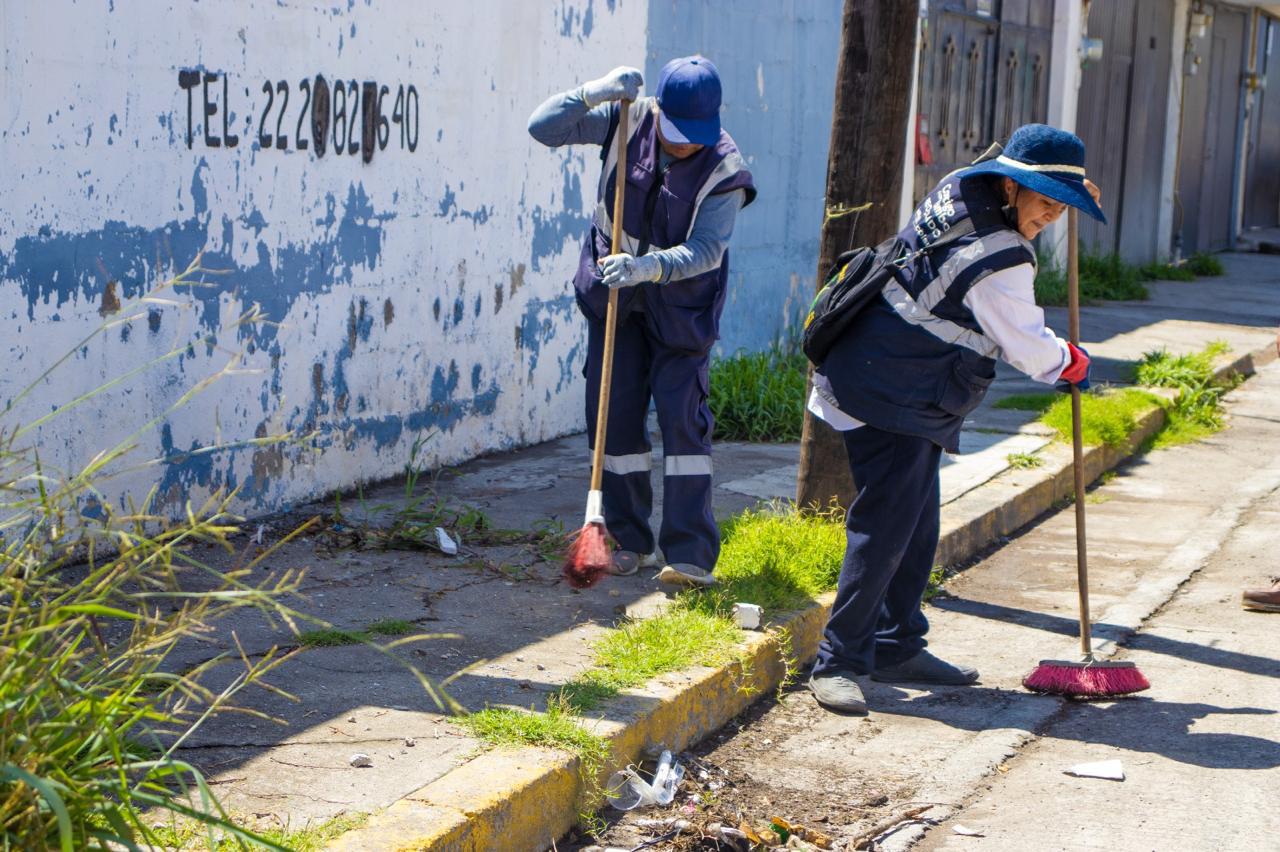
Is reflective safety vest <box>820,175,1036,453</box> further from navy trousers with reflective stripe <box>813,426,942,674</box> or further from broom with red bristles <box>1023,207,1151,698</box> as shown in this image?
broom with red bristles <box>1023,207,1151,698</box>

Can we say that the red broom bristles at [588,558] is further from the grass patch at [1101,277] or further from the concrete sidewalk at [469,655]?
the grass patch at [1101,277]

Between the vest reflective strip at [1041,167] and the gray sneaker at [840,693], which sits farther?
the gray sneaker at [840,693]

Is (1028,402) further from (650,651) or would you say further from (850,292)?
(650,651)

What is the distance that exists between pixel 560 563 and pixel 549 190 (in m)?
2.64

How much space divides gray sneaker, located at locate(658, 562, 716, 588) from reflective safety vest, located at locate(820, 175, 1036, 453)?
35.0 inches

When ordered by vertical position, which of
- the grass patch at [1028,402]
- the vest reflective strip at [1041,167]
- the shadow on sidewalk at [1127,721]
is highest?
the vest reflective strip at [1041,167]

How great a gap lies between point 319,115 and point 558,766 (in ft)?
10.8

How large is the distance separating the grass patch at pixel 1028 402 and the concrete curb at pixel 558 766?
3.09 meters

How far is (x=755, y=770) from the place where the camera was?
4.35m

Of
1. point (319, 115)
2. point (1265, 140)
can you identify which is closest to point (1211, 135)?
point (1265, 140)

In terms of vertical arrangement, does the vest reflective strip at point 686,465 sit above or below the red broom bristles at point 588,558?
above

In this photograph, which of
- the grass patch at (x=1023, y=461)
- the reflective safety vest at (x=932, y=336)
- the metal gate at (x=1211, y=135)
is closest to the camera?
the reflective safety vest at (x=932, y=336)

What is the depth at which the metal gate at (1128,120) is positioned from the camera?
645 inches

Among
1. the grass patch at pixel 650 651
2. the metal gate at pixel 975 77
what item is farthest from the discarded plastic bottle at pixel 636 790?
the metal gate at pixel 975 77
